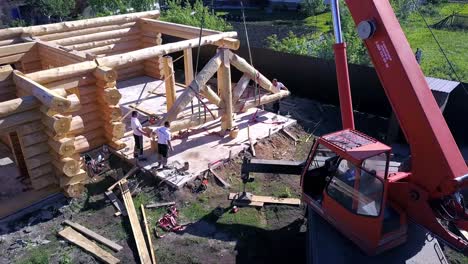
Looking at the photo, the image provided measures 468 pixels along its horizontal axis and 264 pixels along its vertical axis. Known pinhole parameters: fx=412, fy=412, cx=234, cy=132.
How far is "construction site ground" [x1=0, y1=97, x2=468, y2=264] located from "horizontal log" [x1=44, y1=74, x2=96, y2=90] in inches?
95.4

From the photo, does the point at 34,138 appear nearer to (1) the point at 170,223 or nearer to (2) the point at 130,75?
(1) the point at 170,223

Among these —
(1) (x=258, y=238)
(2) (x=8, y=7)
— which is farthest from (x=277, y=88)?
(2) (x=8, y=7)

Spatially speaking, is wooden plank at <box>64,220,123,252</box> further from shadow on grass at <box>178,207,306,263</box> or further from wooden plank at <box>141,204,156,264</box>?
shadow on grass at <box>178,207,306,263</box>

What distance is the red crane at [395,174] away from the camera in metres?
6.50

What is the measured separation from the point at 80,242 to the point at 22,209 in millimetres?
2089

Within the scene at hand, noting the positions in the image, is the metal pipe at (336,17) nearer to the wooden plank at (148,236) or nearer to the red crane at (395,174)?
the red crane at (395,174)

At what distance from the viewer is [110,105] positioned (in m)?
11.8

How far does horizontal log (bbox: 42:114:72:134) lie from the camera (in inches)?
370

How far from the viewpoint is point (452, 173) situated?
6.27 metres

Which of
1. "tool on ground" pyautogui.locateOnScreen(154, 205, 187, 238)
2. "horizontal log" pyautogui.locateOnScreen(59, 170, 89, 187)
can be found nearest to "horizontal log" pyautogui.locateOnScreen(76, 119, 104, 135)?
"horizontal log" pyautogui.locateOnScreen(59, 170, 89, 187)

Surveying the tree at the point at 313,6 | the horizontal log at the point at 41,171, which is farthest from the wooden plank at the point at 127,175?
the tree at the point at 313,6

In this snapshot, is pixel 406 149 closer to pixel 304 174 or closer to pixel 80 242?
pixel 304 174

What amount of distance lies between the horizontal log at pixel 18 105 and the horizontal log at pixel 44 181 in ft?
6.06

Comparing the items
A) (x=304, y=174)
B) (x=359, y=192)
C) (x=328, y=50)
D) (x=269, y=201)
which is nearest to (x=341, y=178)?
(x=359, y=192)
